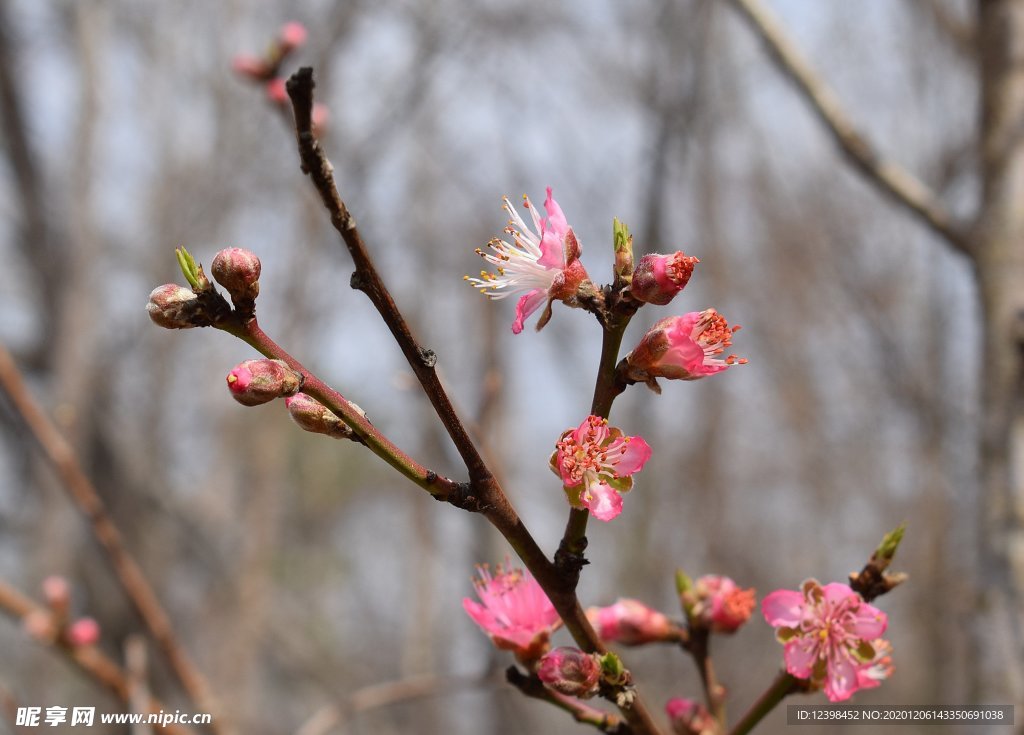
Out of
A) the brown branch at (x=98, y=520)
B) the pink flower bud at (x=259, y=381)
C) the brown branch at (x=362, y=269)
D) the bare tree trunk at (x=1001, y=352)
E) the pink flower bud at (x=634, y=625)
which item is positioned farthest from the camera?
the brown branch at (x=98, y=520)

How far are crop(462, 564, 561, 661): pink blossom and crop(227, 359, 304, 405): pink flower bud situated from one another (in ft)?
1.18

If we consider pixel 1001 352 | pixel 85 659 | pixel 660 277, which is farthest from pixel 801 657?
pixel 85 659

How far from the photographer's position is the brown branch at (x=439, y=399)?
68 cm

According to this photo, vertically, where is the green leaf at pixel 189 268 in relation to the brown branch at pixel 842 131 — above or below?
below

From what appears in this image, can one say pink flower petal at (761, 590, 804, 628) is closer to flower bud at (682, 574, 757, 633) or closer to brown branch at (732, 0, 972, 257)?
flower bud at (682, 574, 757, 633)

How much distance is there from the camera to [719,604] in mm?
1095

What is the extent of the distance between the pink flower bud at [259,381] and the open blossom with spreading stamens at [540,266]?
10.1 inches

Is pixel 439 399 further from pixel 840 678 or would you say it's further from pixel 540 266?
pixel 840 678

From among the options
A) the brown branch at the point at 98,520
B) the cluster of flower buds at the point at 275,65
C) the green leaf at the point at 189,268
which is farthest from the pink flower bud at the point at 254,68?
the green leaf at the point at 189,268

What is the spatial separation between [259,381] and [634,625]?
598 mm

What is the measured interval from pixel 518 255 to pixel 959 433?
432cm

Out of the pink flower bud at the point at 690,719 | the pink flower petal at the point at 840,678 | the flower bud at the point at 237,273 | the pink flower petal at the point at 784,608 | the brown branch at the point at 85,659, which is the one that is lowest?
the pink flower bud at the point at 690,719

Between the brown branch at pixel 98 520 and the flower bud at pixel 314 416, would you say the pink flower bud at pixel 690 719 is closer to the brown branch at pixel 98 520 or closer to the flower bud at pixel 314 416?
the flower bud at pixel 314 416

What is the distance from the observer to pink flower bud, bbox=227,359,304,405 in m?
0.79
